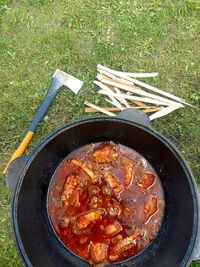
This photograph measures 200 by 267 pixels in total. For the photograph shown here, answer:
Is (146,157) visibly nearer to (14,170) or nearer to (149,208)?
(149,208)

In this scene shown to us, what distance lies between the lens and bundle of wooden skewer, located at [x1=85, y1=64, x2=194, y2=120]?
3.45 meters

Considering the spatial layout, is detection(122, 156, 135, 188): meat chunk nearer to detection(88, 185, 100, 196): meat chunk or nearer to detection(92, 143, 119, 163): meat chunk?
detection(92, 143, 119, 163): meat chunk

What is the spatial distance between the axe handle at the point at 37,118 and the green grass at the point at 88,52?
8 centimetres

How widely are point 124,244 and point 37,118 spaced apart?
3.69ft

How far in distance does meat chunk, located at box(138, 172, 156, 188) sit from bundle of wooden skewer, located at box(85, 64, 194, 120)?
0.50 metres

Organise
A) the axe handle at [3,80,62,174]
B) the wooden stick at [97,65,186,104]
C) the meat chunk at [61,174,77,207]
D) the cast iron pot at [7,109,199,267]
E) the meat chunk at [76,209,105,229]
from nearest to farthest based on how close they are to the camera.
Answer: the cast iron pot at [7,109,199,267]
the meat chunk at [76,209,105,229]
the meat chunk at [61,174,77,207]
the axe handle at [3,80,62,174]
the wooden stick at [97,65,186,104]

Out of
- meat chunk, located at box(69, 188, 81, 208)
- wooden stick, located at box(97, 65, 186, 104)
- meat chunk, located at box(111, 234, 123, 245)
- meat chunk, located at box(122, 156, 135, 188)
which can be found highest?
wooden stick, located at box(97, 65, 186, 104)

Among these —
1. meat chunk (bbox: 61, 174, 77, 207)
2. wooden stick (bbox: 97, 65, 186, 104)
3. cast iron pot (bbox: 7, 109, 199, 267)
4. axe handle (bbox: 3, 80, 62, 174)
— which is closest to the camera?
cast iron pot (bbox: 7, 109, 199, 267)

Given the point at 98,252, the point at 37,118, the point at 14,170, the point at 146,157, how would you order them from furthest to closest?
the point at 37,118, the point at 146,157, the point at 98,252, the point at 14,170

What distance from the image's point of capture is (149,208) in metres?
3.04

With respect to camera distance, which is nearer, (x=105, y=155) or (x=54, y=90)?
(x=105, y=155)

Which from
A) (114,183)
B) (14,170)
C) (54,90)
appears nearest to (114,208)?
(114,183)

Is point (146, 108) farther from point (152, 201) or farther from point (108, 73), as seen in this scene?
point (152, 201)

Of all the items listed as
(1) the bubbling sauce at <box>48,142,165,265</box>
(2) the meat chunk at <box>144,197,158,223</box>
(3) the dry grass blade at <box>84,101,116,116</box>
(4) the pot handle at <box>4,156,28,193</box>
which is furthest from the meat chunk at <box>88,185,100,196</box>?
(3) the dry grass blade at <box>84,101,116,116</box>
